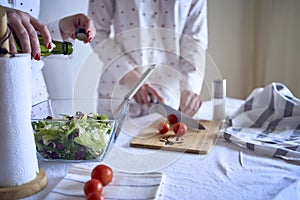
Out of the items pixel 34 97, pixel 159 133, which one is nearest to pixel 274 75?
pixel 159 133

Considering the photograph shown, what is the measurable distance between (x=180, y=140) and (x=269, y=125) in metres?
0.29

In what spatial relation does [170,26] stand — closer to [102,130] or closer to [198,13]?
[198,13]

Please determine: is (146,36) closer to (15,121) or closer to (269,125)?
(269,125)

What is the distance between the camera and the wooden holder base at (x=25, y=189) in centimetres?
62

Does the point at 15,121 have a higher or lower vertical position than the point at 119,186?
higher

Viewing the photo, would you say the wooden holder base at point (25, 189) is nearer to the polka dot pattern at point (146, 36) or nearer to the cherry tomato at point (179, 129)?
the cherry tomato at point (179, 129)

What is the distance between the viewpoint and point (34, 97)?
1.08 meters

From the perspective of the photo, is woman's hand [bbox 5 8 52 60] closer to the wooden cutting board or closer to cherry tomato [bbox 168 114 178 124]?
the wooden cutting board

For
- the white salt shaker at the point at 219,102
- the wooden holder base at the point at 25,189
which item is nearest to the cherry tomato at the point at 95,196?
the wooden holder base at the point at 25,189

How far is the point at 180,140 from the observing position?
936 millimetres

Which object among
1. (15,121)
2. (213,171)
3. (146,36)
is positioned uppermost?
(146,36)

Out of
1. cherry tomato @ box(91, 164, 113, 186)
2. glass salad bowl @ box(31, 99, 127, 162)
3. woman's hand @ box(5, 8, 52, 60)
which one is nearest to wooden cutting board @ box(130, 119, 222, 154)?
glass salad bowl @ box(31, 99, 127, 162)

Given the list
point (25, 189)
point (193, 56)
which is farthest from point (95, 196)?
point (193, 56)

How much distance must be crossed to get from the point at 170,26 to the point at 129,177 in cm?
83
